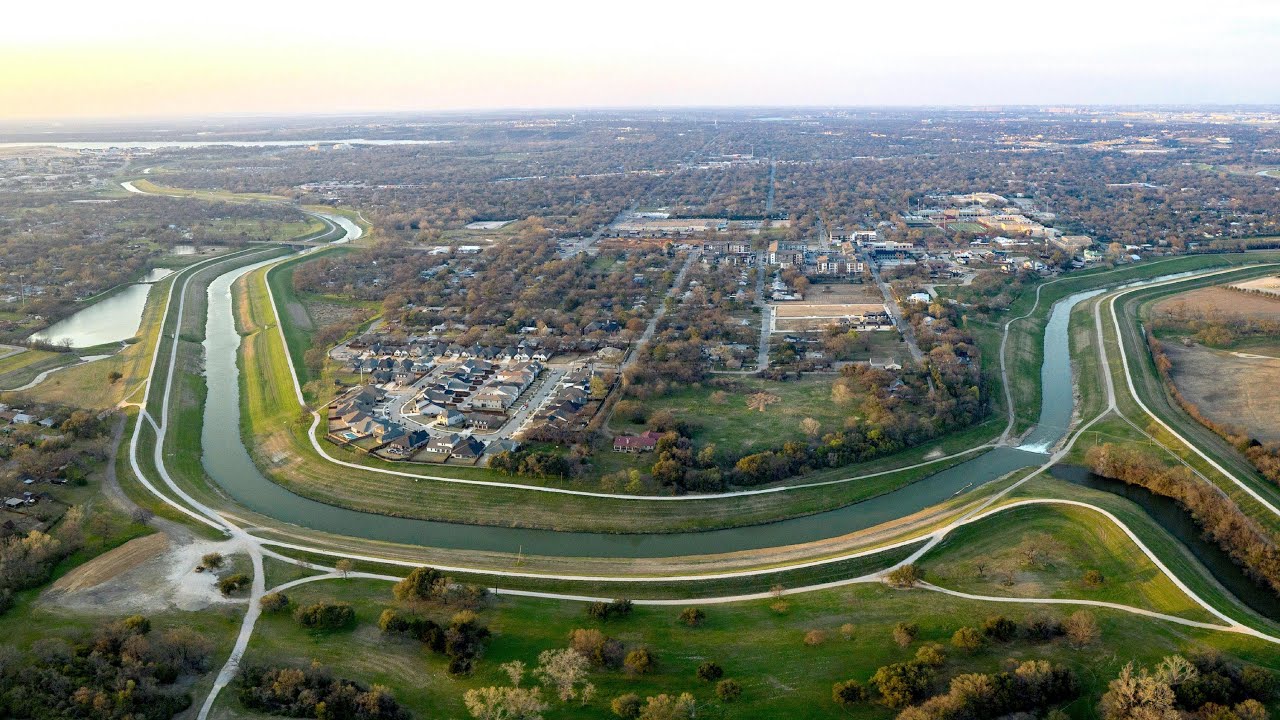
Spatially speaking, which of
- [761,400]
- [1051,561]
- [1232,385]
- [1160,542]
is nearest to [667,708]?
[1051,561]

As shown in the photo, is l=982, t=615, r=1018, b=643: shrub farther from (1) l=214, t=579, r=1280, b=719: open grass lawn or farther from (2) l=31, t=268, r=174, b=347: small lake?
(2) l=31, t=268, r=174, b=347: small lake

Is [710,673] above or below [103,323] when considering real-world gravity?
below

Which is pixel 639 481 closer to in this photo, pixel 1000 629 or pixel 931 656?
pixel 931 656

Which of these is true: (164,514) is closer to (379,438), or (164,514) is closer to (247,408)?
(379,438)

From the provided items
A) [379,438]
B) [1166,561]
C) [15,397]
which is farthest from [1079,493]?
[15,397]

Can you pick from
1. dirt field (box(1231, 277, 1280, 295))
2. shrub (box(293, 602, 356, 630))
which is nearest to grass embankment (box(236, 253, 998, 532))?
shrub (box(293, 602, 356, 630))

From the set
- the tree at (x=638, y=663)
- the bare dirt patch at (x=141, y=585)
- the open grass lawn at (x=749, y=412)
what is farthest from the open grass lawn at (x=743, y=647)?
the open grass lawn at (x=749, y=412)

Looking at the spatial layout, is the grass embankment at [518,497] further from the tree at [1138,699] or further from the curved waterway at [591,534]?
the tree at [1138,699]
